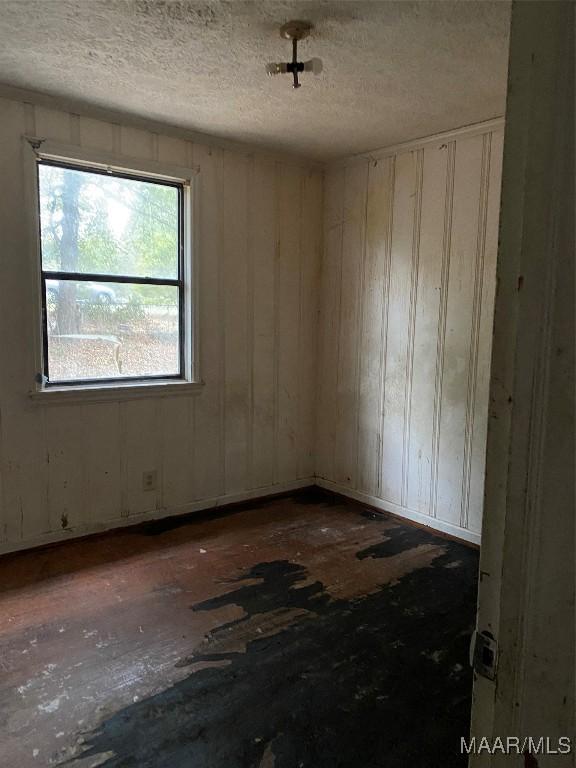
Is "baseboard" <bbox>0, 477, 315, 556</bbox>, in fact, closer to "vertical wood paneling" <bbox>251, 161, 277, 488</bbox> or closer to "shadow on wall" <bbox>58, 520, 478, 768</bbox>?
"vertical wood paneling" <bbox>251, 161, 277, 488</bbox>

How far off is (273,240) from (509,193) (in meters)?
3.40

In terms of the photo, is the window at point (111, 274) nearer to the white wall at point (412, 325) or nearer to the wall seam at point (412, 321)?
the white wall at point (412, 325)

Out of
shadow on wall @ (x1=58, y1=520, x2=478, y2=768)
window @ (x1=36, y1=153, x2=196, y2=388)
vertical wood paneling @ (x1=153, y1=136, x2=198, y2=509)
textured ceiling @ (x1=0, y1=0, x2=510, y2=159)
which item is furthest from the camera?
vertical wood paneling @ (x1=153, y1=136, x2=198, y2=509)

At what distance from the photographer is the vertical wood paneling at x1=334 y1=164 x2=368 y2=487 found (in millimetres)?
3852

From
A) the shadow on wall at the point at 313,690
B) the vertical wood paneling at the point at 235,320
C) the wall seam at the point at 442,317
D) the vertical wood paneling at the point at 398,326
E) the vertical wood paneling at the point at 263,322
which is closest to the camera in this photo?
A: the shadow on wall at the point at 313,690

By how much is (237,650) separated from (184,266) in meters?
2.32

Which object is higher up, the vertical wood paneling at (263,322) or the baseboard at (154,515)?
the vertical wood paneling at (263,322)

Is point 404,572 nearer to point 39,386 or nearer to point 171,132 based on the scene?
point 39,386

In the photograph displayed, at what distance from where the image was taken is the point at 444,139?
3.27 metres

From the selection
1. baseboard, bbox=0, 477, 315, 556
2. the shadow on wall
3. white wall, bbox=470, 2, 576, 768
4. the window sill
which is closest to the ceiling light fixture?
white wall, bbox=470, 2, 576, 768

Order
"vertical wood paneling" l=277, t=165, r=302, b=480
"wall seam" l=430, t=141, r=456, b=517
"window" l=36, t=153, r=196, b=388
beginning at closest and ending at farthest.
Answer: "window" l=36, t=153, r=196, b=388
"wall seam" l=430, t=141, r=456, b=517
"vertical wood paneling" l=277, t=165, r=302, b=480

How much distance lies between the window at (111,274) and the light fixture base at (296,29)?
4.76ft

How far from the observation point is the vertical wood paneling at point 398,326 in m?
3.52

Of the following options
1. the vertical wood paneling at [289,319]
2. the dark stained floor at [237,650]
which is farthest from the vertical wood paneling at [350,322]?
the dark stained floor at [237,650]
